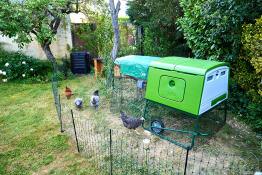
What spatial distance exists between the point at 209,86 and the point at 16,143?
461 centimetres

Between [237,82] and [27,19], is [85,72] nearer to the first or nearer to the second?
[27,19]

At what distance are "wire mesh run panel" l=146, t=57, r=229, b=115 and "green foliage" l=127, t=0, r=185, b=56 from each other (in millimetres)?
4416

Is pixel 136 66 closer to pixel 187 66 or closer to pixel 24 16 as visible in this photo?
pixel 187 66

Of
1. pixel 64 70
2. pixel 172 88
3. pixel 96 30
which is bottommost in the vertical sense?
pixel 64 70

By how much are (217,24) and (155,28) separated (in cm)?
427

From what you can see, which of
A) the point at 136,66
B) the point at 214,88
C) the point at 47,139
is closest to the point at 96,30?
the point at 136,66

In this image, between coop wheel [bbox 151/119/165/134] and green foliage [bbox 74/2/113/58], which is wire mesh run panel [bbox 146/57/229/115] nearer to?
coop wheel [bbox 151/119/165/134]

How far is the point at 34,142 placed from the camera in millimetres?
4113

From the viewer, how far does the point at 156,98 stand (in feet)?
13.0

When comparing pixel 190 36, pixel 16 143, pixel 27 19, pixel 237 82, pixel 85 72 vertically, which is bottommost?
pixel 16 143

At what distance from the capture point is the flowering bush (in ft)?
28.4

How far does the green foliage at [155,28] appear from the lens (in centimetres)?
761

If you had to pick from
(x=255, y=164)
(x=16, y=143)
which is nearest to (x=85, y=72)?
(x=16, y=143)

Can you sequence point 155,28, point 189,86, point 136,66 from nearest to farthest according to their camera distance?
1. point 189,86
2. point 136,66
3. point 155,28
